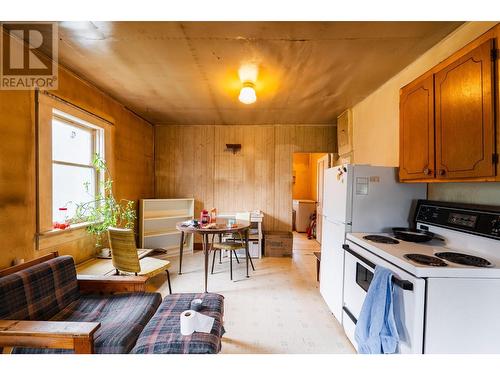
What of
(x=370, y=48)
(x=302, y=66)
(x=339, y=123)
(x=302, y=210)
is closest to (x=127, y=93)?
(x=302, y=66)

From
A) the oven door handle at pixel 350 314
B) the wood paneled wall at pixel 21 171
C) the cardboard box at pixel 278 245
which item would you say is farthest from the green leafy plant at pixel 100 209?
the oven door handle at pixel 350 314

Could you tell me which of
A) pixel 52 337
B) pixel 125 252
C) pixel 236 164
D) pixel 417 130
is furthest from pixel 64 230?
pixel 417 130

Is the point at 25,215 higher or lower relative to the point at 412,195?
lower

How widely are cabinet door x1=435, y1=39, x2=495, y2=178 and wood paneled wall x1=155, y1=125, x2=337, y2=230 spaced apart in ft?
9.23

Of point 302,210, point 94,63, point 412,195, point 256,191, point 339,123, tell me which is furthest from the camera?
point 302,210

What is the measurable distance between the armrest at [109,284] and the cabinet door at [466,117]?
7.67 feet

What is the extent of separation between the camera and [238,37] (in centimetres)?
171

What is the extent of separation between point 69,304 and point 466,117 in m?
2.86

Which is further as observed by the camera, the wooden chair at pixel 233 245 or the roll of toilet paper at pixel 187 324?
the wooden chair at pixel 233 245

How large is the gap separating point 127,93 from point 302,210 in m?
4.90

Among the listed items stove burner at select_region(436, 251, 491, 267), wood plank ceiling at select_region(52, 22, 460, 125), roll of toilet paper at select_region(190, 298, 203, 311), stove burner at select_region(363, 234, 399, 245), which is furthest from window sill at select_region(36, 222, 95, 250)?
stove burner at select_region(436, 251, 491, 267)

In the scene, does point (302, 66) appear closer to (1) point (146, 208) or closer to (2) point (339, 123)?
(2) point (339, 123)

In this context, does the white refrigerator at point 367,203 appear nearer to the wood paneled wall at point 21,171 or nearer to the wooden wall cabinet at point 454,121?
the wooden wall cabinet at point 454,121

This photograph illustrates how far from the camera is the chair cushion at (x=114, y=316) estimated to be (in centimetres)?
119
